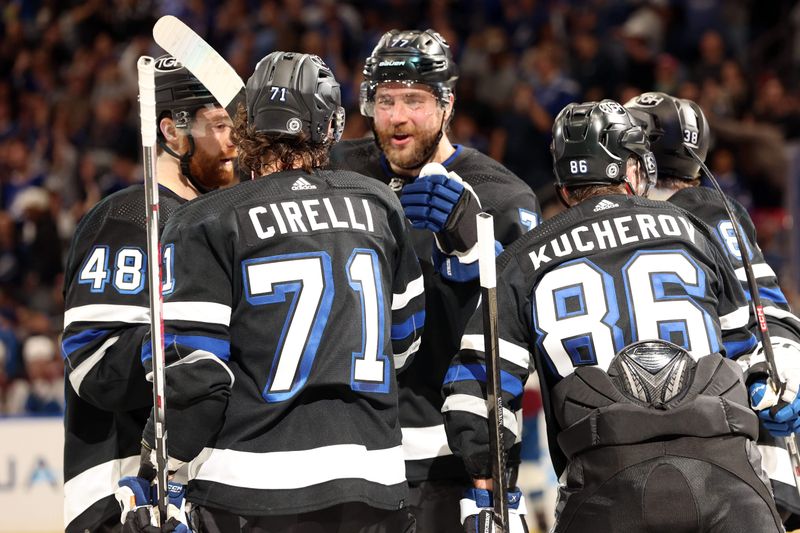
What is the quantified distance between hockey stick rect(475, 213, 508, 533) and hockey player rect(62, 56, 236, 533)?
960 mm

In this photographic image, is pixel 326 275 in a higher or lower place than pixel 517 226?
lower

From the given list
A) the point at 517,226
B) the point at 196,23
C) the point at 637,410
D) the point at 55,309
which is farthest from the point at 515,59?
the point at 637,410

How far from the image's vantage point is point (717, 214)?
413 centimetres

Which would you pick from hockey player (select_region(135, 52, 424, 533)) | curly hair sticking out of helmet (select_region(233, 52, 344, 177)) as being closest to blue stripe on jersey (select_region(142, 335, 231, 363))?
hockey player (select_region(135, 52, 424, 533))

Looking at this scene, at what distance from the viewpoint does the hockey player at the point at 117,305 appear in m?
3.48

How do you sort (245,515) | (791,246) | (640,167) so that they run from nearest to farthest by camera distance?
(245,515) < (640,167) < (791,246)

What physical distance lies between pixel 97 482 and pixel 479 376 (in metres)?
1.17

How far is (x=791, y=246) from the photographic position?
857 centimetres

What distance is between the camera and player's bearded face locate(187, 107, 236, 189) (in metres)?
3.88

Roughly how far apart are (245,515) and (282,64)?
1214 millimetres

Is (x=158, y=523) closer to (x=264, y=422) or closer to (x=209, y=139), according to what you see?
(x=264, y=422)

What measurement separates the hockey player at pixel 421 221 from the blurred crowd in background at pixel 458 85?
4976 mm

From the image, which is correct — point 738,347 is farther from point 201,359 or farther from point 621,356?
point 201,359

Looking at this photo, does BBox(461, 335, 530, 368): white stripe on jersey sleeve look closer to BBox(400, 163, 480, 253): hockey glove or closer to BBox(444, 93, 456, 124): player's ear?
BBox(400, 163, 480, 253): hockey glove
